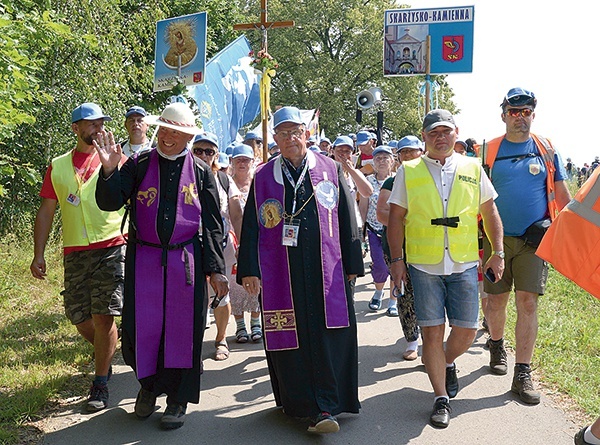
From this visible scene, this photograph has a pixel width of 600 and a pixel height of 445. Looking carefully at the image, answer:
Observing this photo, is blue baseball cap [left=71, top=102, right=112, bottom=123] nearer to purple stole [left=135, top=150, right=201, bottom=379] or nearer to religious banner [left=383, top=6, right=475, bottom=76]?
purple stole [left=135, top=150, right=201, bottom=379]

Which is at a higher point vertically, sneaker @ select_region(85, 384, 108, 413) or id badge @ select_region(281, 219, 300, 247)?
id badge @ select_region(281, 219, 300, 247)

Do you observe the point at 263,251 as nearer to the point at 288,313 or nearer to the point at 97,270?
the point at 288,313

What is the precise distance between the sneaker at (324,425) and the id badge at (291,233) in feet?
3.75

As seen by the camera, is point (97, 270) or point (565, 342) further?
point (565, 342)

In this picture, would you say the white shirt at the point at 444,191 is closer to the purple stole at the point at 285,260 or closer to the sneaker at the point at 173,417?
the purple stole at the point at 285,260

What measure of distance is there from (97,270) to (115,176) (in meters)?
0.99

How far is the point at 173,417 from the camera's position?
4.58m

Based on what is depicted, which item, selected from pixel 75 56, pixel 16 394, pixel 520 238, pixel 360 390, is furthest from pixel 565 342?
pixel 75 56

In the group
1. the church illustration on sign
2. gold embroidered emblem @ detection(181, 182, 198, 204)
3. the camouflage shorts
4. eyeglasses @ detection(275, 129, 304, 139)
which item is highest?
the church illustration on sign

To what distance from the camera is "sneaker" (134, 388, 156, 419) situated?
4715 mm

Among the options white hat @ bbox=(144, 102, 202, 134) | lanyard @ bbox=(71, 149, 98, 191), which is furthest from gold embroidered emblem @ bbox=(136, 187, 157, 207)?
lanyard @ bbox=(71, 149, 98, 191)

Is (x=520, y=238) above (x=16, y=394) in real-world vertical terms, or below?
above

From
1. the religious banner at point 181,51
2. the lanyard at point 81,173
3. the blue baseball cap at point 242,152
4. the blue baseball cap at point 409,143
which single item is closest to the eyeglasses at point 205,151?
the blue baseball cap at point 242,152

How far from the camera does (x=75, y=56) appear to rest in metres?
10.5
